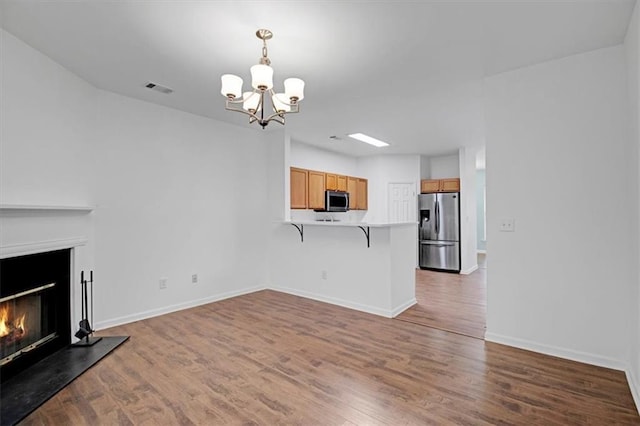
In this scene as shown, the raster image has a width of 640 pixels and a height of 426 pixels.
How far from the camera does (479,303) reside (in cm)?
436

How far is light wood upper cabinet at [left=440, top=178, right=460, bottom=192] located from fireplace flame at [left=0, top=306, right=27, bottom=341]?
6.77 metres

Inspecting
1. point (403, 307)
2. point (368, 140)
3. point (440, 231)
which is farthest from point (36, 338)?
point (440, 231)

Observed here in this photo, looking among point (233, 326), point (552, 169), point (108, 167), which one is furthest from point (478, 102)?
point (108, 167)

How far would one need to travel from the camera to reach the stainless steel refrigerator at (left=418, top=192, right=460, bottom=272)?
6539mm

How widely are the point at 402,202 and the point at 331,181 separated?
6.30 ft

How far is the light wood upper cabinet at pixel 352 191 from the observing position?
6.96 metres

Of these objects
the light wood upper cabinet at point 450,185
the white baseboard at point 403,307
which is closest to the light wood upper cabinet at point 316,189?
the white baseboard at point 403,307

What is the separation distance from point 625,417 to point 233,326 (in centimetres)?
322

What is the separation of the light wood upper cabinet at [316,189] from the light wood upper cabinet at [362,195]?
53.9 inches

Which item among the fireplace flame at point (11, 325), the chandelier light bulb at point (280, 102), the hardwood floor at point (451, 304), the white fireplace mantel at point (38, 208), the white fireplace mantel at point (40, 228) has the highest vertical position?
the chandelier light bulb at point (280, 102)

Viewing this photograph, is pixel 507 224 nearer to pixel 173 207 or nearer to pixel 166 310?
pixel 173 207

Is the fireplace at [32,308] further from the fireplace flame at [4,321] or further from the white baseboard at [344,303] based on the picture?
the white baseboard at [344,303]

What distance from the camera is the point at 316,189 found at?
6027mm

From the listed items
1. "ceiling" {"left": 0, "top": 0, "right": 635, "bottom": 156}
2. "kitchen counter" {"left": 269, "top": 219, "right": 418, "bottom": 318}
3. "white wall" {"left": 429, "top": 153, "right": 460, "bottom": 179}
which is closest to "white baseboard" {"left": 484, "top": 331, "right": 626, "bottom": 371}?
"kitchen counter" {"left": 269, "top": 219, "right": 418, "bottom": 318}
